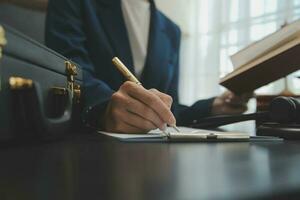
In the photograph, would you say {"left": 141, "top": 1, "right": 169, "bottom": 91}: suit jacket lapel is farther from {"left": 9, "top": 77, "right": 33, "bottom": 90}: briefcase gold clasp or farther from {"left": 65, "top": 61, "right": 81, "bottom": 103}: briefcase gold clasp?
{"left": 9, "top": 77, "right": 33, "bottom": 90}: briefcase gold clasp

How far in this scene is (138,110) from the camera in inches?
20.8

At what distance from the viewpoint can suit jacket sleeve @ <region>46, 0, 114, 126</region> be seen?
2.10ft

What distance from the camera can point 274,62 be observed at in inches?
25.5

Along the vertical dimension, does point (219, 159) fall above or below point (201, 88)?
below

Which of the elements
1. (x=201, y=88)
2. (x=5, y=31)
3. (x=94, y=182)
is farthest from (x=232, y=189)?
(x=201, y=88)

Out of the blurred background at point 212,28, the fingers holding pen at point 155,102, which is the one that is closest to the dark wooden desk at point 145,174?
the fingers holding pen at point 155,102

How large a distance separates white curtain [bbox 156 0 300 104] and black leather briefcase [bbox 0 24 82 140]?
1102mm

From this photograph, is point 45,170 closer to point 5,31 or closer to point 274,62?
point 5,31

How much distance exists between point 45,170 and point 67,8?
0.69 meters

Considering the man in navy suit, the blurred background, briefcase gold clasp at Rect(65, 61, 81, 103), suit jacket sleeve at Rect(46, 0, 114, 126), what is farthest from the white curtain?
briefcase gold clasp at Rect(65, 61, 81, 103)

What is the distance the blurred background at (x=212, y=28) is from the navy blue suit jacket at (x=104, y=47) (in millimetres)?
441

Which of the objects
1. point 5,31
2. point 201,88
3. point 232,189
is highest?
point 201,88

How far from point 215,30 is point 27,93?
1454 mm

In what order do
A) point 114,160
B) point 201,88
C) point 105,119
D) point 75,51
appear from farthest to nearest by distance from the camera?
point 201,88
point 75,51
point 105,119
point 114,160
